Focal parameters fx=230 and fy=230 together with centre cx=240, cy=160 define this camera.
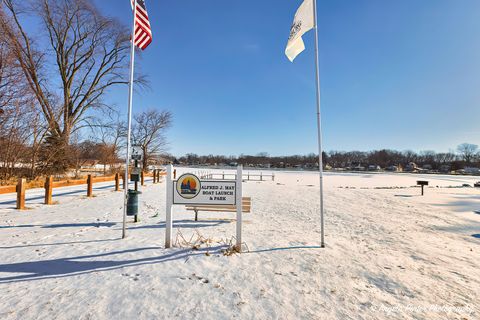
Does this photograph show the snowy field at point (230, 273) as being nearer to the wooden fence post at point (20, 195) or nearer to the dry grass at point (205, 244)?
the dry grass at point (205, 244)

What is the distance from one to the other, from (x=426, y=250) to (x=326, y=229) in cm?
224

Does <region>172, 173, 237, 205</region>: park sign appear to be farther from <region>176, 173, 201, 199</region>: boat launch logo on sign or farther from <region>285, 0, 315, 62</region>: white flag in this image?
<region>285, 0, 315, 62</region>: white flag

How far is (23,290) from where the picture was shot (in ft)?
9.69

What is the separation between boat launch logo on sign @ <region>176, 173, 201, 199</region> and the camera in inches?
183

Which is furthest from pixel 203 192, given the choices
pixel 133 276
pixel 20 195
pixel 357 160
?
pixel 357 160

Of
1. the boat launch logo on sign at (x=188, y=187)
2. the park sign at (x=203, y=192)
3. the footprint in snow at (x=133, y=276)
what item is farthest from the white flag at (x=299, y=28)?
the footprint in snow at (x=133, y=276)

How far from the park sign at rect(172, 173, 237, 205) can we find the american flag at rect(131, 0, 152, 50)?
3.61 m

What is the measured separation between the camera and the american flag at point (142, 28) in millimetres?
5441

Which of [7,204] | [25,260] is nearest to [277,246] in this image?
[25,260]

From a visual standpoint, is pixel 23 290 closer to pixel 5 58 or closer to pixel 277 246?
pixel 277 246

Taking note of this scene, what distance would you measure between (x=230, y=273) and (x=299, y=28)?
5527mm

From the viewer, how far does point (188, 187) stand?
4660 mm

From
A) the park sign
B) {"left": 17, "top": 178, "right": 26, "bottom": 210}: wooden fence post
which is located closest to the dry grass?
the park sign

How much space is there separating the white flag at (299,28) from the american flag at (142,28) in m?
3.49
